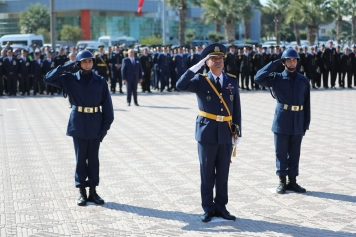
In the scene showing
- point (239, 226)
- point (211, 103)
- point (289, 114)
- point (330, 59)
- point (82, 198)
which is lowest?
point (239, 226)

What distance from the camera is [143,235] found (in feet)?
21.8

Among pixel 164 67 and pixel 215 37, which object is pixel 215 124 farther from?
pixel 215 37

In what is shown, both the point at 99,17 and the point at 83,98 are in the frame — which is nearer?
the point at 83,98

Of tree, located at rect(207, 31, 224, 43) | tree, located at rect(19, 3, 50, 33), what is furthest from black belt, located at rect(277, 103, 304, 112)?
tree, located at rect(19, 3, 50, 33)

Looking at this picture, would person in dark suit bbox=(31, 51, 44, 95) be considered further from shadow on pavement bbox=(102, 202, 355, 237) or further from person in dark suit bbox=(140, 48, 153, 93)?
shadow on pavement bbox=(102, 202, 355, 237)

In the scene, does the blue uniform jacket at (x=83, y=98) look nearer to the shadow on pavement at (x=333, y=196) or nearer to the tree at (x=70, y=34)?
the shadow on pavement at (x=333, y=196)

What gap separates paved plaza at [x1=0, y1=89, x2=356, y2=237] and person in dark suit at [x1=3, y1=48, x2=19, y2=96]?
7997 mm

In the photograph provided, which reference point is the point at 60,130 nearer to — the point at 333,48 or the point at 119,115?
the point at 119,115

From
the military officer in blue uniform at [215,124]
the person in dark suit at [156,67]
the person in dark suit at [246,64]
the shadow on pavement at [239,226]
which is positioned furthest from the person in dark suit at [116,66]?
the military officer in blue uniform at [215,124]

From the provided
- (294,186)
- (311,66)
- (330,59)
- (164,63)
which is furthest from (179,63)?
(294,186)

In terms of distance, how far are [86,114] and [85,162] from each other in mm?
629

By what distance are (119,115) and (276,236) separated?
37.9 feet

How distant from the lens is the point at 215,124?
7.04m

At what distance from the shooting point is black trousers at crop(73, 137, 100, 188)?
7.92 m
